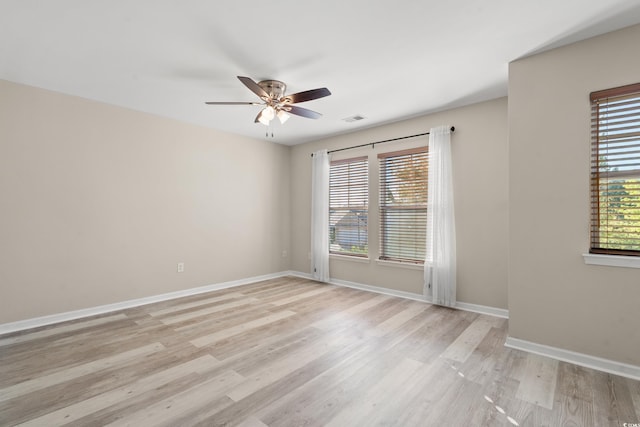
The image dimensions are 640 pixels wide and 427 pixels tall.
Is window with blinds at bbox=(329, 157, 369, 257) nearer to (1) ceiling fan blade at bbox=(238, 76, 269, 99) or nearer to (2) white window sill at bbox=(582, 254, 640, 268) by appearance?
(1) ceiling fan blade at bbox=(238, 76, 269, 99)

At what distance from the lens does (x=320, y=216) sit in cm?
557

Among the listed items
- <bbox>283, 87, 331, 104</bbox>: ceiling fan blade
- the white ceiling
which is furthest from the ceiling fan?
the white ceiling

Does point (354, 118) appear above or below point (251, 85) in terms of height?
above

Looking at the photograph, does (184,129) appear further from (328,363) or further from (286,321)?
(328,363)

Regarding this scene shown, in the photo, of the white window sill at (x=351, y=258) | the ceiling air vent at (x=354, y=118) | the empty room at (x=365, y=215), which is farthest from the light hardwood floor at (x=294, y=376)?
the ceiling air vent at (x=354, y=118)

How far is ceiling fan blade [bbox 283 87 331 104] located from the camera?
109 inches

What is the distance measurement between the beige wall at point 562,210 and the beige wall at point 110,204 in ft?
13.9

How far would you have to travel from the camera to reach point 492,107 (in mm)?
3760

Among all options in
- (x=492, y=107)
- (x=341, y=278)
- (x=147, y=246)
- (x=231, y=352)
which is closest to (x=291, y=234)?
(x=341, y=278)

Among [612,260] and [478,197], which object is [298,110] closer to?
[478,197]

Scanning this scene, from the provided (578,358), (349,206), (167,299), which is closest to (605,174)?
(578,358)

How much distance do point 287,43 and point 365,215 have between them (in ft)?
10.3

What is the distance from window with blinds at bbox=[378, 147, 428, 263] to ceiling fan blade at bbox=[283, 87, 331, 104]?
2176mm

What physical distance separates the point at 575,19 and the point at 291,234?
518 cm
